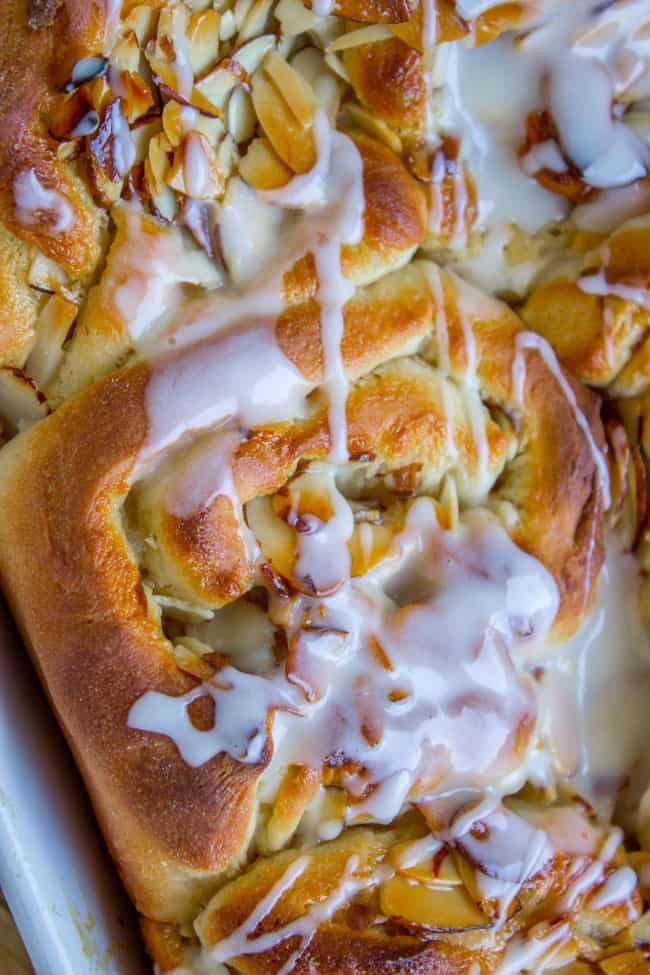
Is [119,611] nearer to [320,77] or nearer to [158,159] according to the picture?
[158,159]

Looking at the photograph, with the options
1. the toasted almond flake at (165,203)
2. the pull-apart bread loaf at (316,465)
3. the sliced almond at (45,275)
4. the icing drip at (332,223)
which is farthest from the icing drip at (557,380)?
the sliced almond at (45,275)

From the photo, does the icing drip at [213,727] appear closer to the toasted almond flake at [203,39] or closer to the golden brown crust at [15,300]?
the golden brown crust at [15,300]

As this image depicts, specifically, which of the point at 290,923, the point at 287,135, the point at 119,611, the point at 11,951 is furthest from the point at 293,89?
the point at 11,951

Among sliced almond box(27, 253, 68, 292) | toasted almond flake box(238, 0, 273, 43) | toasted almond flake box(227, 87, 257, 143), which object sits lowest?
sliced almond box(27, 253, 68, 292)

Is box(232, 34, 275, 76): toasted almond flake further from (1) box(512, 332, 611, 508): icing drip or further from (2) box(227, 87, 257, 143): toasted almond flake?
(1) box(512, 332, 611, 508): icing drip

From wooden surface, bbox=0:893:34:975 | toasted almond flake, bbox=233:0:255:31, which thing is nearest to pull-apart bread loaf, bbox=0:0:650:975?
toasted almond flake, bbox=233:0:255:31

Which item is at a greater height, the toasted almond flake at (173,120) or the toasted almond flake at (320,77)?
the toasted almond flake at (173,120)
